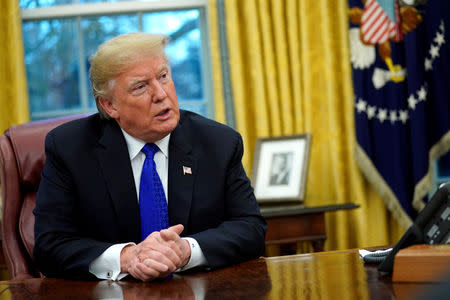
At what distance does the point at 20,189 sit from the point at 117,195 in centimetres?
46

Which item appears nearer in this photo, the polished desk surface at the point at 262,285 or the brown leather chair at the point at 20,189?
the polished desk surface at the point at 262,285

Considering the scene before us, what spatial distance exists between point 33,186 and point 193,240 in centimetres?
74

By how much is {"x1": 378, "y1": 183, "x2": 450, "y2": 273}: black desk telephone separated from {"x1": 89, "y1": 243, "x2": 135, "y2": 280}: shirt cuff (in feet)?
2.16

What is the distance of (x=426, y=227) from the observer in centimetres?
127

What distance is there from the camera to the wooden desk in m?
3.07

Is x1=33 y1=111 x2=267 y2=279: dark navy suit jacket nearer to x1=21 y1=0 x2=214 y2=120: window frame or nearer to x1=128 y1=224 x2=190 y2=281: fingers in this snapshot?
x1=128 y1=224 x2=190 y2=281: fingers

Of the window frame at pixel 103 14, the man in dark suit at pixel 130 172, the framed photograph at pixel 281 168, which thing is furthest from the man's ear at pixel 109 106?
the window frame at pixel 103 14

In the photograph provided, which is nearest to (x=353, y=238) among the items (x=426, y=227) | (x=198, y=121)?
(x=198, y=121)

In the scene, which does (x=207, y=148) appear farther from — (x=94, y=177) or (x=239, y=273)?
(x=239, y=273)

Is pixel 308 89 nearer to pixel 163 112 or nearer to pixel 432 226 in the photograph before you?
pixel 163 112

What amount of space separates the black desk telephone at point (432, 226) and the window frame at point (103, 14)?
102 inches

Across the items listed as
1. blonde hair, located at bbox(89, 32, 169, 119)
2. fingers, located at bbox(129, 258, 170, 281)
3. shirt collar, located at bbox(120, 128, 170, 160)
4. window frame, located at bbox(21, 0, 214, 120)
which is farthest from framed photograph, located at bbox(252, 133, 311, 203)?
fingers, located at bbox(129, 258, 170, 281)

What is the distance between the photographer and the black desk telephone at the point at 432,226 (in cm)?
119

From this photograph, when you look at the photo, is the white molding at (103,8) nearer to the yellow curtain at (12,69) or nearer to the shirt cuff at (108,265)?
the yellow curtain at (12,69)
